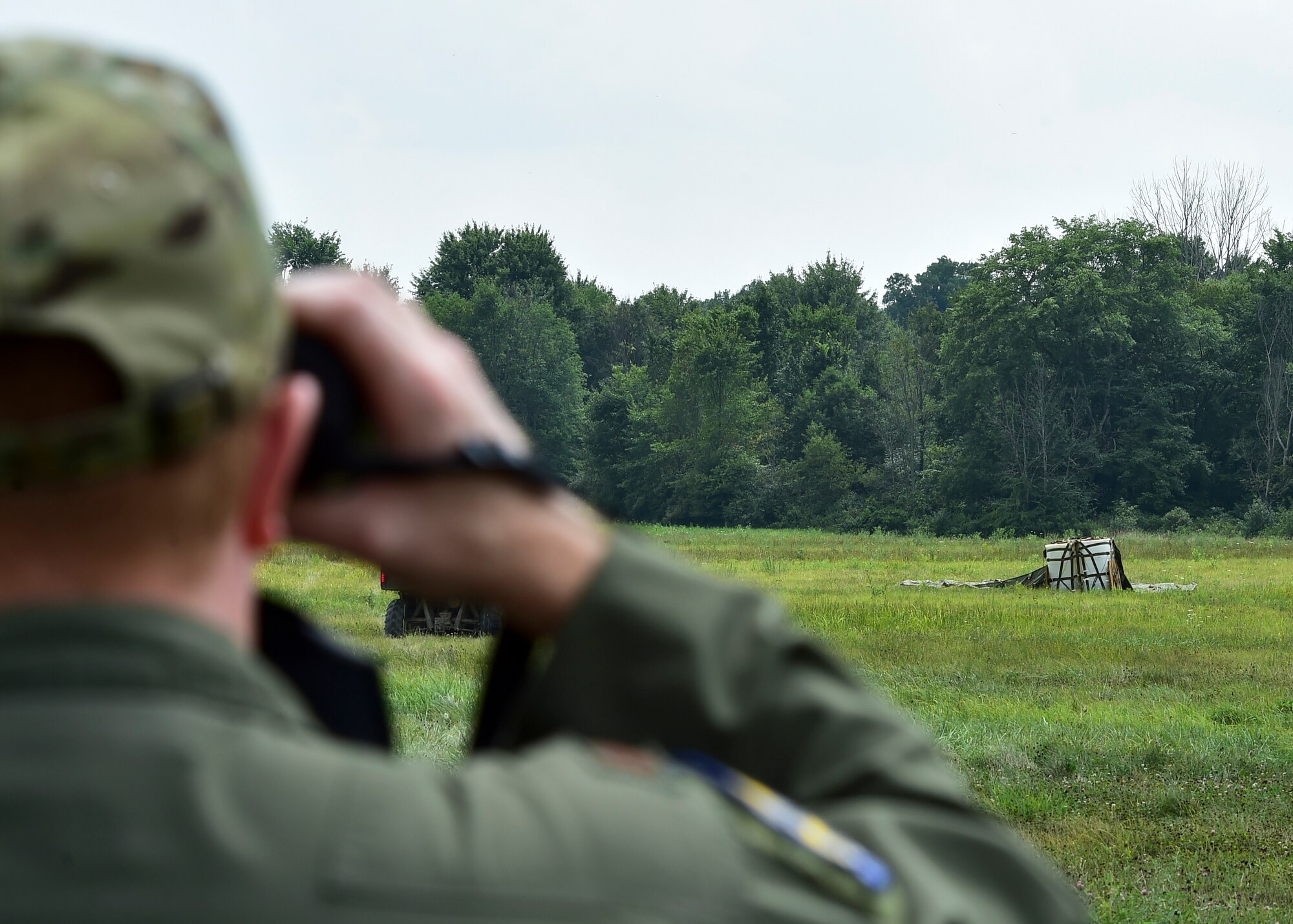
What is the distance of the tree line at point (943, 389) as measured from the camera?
59.9m

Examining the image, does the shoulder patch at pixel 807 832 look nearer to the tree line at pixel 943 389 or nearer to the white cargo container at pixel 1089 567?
the white cargo container at pixel 1089 567

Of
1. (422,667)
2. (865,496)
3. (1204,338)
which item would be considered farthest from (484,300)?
(422,667)

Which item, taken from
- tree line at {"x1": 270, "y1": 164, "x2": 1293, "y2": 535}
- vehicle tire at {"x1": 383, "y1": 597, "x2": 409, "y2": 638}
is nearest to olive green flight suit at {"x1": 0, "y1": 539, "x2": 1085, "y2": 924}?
vehicle tire at {"x1": 383, "y1": 597, "x2": 409, "y2": 638}

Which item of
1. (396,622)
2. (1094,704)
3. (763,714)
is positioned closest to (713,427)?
(396,622)

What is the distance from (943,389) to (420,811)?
7126cm

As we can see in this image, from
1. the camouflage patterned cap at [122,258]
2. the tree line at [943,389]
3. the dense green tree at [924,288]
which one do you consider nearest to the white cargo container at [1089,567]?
the camouflage patterned cap at [122,258]

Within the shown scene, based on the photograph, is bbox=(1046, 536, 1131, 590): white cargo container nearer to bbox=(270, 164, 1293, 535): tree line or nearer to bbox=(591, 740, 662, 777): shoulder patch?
bbox=(591, 740, 662, 777): shoulder patch

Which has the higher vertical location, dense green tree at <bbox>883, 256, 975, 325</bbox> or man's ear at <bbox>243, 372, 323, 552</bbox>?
dense green tree at <bbox>883, 256, 975, 325</bbox>

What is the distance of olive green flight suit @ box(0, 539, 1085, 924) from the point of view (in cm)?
66

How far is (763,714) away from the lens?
32.9 inches

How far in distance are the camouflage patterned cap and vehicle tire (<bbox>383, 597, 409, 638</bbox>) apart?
1471 cm

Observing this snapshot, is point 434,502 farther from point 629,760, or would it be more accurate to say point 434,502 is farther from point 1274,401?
point 1274,401

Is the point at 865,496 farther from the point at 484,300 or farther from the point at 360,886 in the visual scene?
the point at 360,886

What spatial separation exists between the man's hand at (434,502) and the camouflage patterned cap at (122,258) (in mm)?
93
